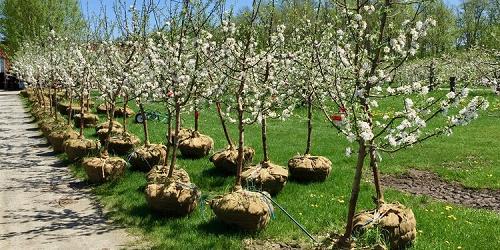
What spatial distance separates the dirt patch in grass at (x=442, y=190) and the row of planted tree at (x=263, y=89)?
191 cm

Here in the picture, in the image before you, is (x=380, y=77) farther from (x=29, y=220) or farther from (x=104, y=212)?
(x=29, y=220)

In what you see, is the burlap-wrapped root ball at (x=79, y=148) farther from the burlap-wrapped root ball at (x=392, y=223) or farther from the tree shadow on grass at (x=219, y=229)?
the burlap-wrapped root ball at (x=392, y=223)

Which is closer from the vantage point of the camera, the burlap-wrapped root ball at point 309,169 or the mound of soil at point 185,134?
the burlap-wrapped root ball at point 309,169

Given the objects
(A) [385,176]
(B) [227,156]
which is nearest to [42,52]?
(B) [227,156]

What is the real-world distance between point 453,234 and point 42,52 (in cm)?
1901

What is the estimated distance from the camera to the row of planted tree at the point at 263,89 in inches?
237

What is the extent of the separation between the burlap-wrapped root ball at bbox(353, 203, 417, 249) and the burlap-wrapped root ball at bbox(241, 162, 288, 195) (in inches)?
111

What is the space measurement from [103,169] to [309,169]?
489 cm

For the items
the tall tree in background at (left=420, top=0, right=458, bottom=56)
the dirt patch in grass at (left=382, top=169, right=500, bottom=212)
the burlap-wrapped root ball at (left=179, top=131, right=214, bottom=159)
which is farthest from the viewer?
the tall tree in background at (left=420, top=0, right=458, bottom=56)

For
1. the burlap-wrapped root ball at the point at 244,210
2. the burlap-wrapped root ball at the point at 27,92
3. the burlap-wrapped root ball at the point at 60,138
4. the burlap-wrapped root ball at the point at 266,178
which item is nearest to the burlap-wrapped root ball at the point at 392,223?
the burlap-wrapped root ball at the point at 244,210

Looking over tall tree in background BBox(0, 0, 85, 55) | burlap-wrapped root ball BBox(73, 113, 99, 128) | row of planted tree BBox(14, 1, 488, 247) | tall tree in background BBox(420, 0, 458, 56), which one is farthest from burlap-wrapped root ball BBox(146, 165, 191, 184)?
tall tree in background BBox(420, 0, 458, 56)

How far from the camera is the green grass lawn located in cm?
802

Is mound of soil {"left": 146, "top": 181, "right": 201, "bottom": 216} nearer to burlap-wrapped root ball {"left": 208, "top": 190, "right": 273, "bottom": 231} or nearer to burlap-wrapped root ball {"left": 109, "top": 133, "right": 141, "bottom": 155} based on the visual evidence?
burlap-wrapped root ball {"left": 208, "top": 190, "right": 273, "bottom": 231}

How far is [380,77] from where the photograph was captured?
588 cm
